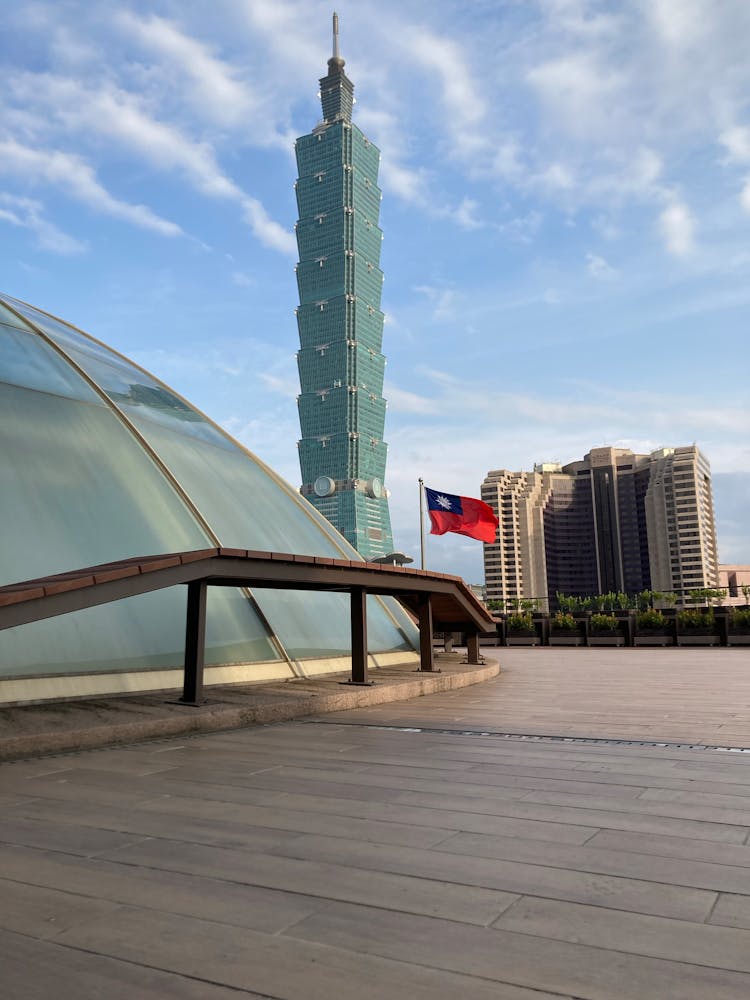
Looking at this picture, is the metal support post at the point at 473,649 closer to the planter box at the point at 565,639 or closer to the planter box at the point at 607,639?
the planter box at the point at 607,639

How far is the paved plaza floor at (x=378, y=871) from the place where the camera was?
8.51 ft

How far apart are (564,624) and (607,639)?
1.95 metres

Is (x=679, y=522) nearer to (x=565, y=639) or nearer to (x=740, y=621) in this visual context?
(x=565, y=639)

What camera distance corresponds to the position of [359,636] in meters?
11.0

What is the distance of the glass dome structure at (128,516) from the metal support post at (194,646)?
0.93 metres

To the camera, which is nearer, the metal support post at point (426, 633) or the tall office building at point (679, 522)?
the metal support post at point (426, 633)

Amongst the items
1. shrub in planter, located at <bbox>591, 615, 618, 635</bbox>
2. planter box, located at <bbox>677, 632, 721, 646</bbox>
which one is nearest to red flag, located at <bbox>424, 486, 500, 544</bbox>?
shrub in planter, located at <bbox>591, 615, 618, 635</bbox>

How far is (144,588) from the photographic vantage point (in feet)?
25.8

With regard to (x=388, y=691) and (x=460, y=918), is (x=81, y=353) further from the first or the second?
(x=460, y=918)

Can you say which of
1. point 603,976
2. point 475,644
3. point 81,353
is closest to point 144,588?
point 603,976

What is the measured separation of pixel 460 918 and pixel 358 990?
0.72 meters

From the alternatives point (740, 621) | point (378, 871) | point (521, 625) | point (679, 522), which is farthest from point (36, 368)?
point (679, 522)

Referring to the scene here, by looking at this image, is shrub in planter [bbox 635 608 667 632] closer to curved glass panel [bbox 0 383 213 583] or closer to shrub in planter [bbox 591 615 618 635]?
shrub in planter [bbox 591 615 618 635]

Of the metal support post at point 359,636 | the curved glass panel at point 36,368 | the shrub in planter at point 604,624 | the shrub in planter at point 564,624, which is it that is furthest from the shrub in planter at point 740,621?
the curved glass panel at point 36,368
